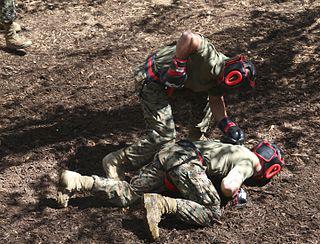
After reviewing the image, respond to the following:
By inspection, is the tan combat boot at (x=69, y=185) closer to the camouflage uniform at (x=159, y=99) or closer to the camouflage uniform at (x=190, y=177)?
the camouflage uniform at (x=190, y=177)

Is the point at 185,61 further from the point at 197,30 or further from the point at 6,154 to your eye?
the point at 197,30

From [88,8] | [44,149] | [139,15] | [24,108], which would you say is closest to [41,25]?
[88,8]

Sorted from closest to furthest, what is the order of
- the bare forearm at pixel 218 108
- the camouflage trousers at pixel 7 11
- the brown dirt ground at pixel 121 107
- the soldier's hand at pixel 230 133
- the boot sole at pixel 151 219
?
the boot sole at pixel 151 219 < the brown dirt ground at pixel 121 107 < the soldier's hand at pixel 230 133 < the bare forearm at pixel 218 108 < the camouflage trousers at pixel 7 11

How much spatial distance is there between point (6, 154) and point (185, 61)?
2363 millimetres

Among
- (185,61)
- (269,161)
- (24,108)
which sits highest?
(185,61)

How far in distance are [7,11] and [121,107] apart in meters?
2.46

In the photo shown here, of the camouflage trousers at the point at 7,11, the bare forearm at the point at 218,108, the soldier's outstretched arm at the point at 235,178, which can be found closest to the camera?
the soldier's outstretched arm at the point at 235,178

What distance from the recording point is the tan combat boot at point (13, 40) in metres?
8.88

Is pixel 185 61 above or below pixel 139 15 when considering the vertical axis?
above

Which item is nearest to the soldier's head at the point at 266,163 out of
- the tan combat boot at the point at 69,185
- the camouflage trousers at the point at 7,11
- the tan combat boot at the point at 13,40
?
the tan combat boot at the point at 69,185

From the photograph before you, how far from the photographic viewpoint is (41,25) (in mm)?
9727

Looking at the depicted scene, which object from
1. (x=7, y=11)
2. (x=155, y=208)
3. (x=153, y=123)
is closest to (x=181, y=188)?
(x=155, y=208)

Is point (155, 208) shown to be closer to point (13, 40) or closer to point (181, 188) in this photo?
point (181, 188)

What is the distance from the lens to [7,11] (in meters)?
8.76
